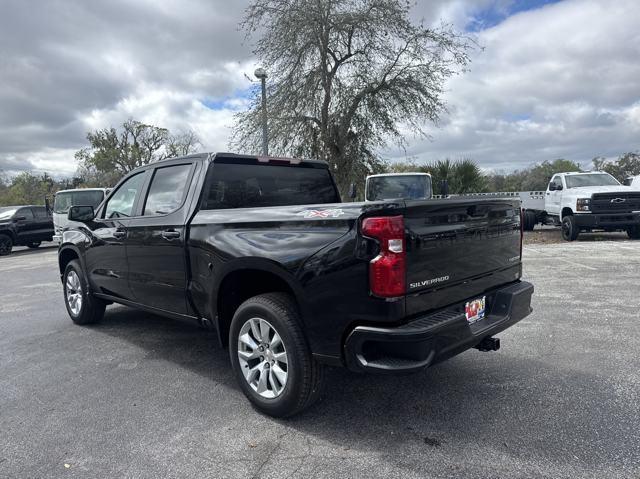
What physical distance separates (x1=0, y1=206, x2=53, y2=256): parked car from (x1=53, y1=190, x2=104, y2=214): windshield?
2.12m

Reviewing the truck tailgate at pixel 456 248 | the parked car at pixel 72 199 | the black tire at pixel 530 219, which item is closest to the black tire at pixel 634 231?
the black tire at pixel 530 219

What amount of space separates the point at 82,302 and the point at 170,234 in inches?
95.3

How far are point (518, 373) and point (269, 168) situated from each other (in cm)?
280

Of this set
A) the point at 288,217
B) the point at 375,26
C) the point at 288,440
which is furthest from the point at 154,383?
the point at 375,26

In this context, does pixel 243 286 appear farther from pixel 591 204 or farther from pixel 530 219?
pixel 530 219

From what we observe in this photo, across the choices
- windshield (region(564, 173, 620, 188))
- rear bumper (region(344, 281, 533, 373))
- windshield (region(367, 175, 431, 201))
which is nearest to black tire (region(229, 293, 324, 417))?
rear bumper (region(344, 281, 533, 373))

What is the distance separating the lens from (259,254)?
320 cm

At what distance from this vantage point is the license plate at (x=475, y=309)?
3.17 m

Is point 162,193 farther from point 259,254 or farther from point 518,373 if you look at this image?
point 518,373

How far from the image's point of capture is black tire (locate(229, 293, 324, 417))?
298cm

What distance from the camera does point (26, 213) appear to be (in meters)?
17.7

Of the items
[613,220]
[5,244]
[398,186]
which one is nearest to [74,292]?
[398,186]

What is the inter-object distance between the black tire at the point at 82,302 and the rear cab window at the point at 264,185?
2.58 metres

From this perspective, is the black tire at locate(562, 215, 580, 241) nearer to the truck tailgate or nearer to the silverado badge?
the truck tailgate
